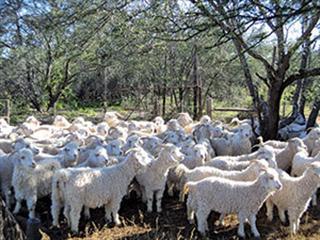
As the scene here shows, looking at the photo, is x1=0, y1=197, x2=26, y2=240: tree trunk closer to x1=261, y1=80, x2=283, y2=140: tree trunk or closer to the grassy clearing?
the grassy clearing

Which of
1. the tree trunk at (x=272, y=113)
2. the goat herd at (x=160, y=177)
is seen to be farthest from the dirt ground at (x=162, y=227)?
the tree trunk at (x=272, y=113)

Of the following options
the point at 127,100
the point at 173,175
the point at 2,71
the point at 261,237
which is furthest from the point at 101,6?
the point at 127,100

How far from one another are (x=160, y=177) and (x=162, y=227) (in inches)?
35.7

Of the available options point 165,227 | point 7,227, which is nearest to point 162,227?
point 165,227

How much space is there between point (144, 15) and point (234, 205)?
148 inches

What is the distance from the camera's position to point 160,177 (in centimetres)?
759

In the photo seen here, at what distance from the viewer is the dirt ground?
6.53 metres

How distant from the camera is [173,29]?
764 centimetres

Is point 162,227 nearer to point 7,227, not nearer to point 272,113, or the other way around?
point 7,227

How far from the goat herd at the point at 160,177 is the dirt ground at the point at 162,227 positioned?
13 centimetres

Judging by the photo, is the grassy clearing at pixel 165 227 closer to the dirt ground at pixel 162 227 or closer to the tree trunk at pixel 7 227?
the dirt ground at pixel 162 227

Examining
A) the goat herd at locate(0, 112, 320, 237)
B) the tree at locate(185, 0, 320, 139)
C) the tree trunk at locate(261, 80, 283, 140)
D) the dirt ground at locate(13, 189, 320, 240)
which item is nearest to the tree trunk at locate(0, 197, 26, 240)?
the dirt ground at locate(13, 189, 320, 240)

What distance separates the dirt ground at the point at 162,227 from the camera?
6531 mm

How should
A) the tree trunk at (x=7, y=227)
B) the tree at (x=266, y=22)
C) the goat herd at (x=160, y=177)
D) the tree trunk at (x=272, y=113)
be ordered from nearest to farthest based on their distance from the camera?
1. the tree trunk at (x=7, y=227)
2. the tree at (x=266, y=22)
3. the goat herd at (x=160, y=177)
4. the tree trunk at (x=272, y=113)
